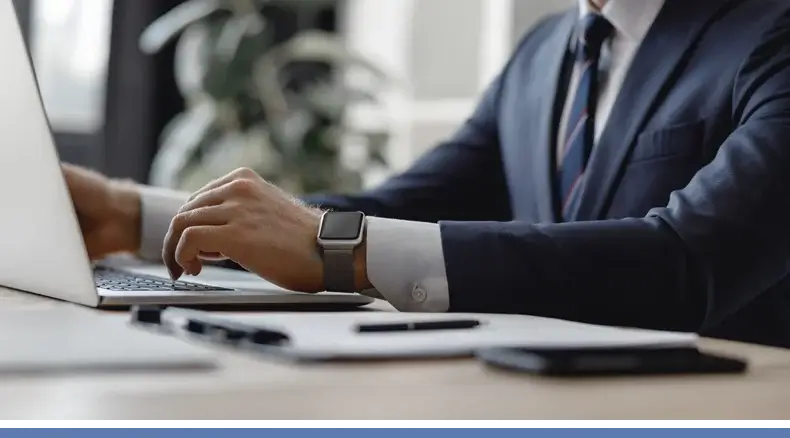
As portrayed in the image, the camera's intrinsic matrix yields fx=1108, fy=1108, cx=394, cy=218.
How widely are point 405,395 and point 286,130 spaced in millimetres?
2252

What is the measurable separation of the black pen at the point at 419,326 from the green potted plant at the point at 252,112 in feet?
6.19

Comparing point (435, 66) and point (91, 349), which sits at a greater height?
point (435, 66)

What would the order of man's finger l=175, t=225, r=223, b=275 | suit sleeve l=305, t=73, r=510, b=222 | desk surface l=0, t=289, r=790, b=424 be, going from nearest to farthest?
desk surface l=0, t=289, r=790, b=424 < man's finger l=175, t=225, r=223, b=275 < suit sleeve l=305, t=73, r=510, b=222

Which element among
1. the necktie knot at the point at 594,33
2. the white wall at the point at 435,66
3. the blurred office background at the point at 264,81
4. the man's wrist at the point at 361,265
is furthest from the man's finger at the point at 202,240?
the white wall at the point at 435,66

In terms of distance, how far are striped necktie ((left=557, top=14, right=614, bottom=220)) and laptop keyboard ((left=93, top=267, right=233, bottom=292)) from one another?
57 centimetres

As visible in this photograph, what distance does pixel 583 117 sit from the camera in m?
1.47

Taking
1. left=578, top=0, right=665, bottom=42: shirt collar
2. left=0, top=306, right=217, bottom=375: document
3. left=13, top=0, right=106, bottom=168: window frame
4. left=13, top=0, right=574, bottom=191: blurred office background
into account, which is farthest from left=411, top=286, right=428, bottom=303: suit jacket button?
left=13, top=0, right=106, bottom=168: window frame

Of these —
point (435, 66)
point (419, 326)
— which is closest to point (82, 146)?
point (435, 66)

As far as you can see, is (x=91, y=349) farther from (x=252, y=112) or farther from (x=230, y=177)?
(x=252, y=112)

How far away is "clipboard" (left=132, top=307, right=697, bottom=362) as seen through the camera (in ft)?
2.23

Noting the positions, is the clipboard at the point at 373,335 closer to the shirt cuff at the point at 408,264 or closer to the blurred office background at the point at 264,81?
the shirt cuff at the point at 408,264

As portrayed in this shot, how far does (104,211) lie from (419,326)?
691 mm

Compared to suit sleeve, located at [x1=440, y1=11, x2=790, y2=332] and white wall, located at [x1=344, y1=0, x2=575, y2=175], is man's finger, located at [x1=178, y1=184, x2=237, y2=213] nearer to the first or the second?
suit sleeve, located at [x1=440, y1=11, x2=790, y2=332]

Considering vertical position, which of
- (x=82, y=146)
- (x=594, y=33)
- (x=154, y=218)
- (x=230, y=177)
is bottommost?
(x=82, y=146)
